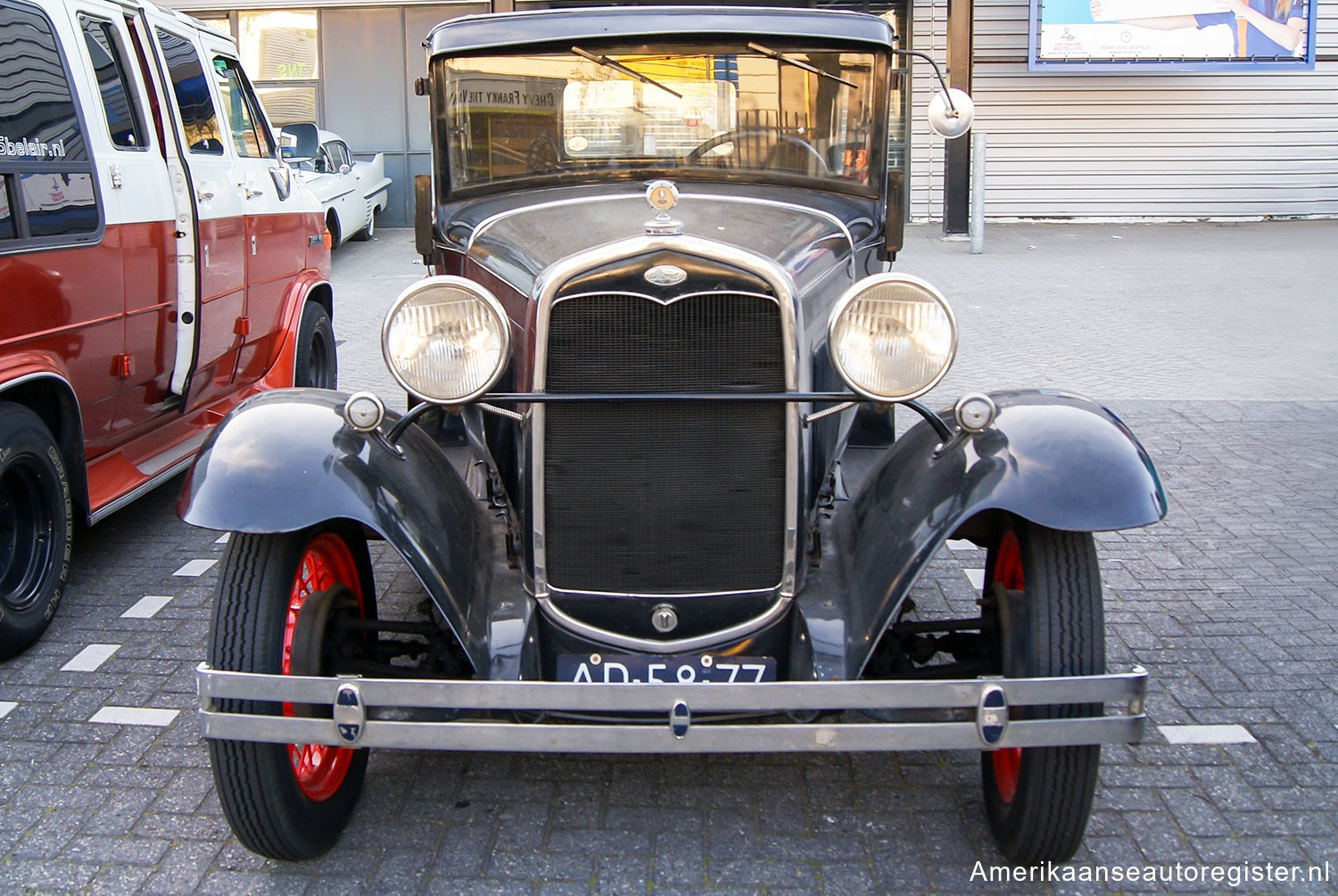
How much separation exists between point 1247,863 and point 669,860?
53.9 inches

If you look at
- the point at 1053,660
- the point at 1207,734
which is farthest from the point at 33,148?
the point at 1207,734

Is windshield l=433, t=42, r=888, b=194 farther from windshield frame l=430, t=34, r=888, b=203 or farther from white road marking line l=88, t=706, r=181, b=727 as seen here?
white road marking line l=88, t=706, r=181, b=727

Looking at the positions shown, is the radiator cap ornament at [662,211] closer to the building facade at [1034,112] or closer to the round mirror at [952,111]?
the round mirror at [952,111]

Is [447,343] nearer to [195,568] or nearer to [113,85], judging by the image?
[195,568]

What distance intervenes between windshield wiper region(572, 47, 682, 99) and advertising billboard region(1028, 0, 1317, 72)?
11727mm

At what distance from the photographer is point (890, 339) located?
8.65 ft

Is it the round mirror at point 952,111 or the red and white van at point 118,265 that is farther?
the red and white van at point 118,265

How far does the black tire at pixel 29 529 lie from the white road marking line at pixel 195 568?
0.57 m

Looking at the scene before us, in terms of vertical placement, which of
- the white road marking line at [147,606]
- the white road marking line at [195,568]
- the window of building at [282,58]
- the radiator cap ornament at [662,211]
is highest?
the window of building at [282,58]

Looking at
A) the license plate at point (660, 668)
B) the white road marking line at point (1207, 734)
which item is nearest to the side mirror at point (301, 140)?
the license plate at point (660, 668)

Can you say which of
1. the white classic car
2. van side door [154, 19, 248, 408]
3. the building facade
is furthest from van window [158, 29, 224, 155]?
the building facade

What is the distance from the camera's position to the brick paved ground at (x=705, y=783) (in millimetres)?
2729

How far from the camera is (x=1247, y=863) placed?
272cm

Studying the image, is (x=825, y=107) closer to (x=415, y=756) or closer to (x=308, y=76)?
(x=415, y=756)
